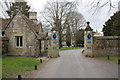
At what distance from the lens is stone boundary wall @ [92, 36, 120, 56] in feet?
72.1

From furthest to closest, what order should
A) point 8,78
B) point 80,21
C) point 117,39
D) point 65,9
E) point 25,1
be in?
point 80,21, point 25,1, point 65,9, point 117,39, point 8,78

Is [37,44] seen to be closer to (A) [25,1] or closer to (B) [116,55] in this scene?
(B) [116,55]

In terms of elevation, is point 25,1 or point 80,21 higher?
point 25,1

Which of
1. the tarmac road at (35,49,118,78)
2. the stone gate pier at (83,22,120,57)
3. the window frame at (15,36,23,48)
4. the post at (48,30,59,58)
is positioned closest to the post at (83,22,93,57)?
the stone gate pier at (83,22,120,57)

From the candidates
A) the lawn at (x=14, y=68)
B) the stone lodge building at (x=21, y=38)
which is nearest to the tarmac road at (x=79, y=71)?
the lawn at (x=14, y=68)

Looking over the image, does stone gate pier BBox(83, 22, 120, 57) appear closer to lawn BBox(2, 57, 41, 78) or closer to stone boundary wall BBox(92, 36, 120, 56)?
stone boundary wall BBox(92, 36, 120, 56)

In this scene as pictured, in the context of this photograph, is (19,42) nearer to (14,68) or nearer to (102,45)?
(102,45)

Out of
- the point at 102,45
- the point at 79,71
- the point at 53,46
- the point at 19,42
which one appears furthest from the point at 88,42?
the point at 79,71

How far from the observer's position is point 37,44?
79.2 feet

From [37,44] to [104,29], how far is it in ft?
78.0

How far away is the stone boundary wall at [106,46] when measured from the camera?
22.0 m

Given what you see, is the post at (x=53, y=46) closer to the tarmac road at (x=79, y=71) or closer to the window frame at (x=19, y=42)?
the window frame at (x=19, y=42)

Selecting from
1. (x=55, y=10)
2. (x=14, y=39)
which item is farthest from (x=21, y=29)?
(x=55, y=10)

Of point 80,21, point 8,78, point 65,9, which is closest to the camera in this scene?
point 8,78
